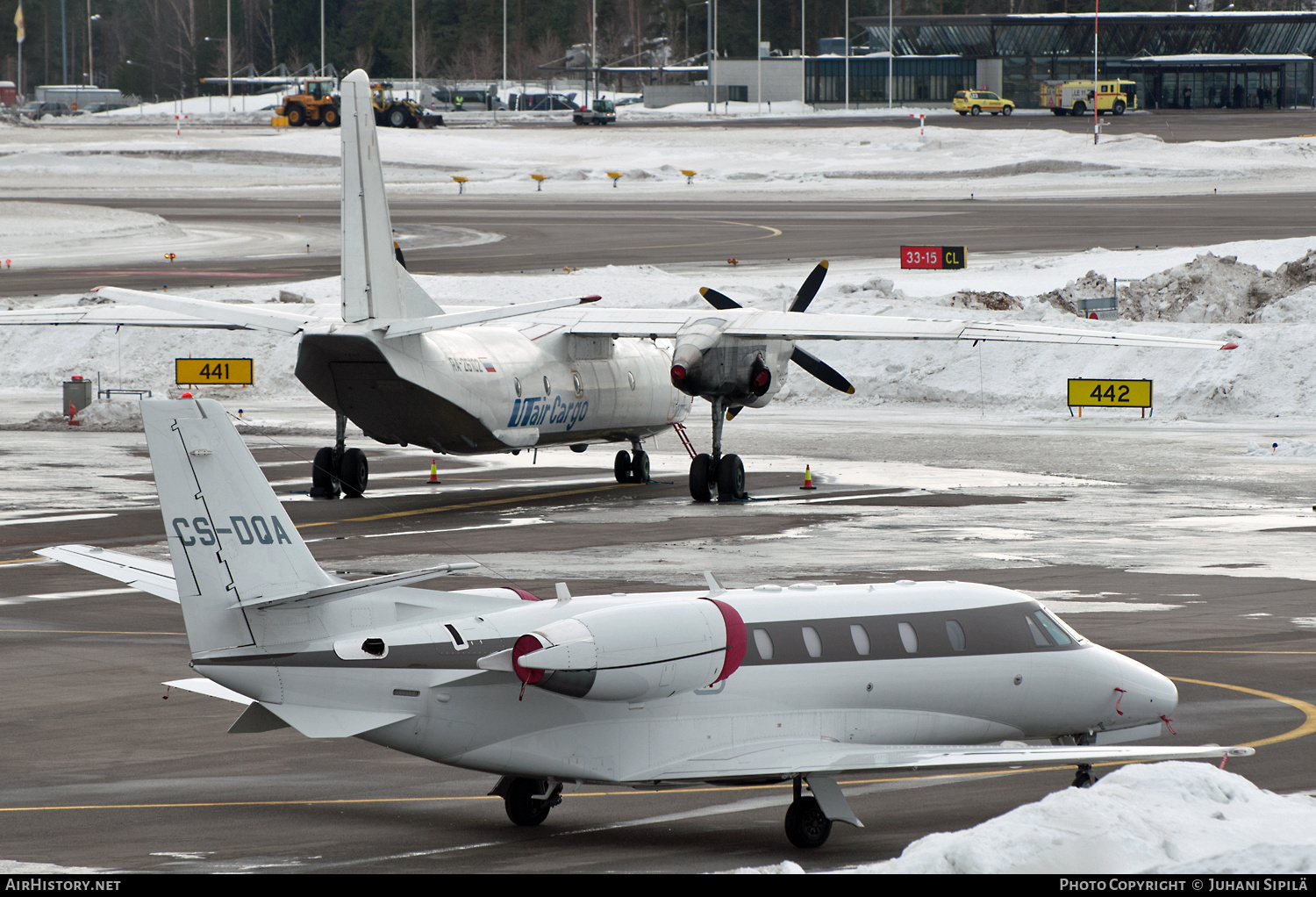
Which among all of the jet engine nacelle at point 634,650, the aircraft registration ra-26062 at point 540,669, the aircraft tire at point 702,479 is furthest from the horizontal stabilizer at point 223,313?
the jet engine nacelle at point 634,650

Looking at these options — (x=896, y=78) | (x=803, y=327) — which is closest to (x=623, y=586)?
(x=803, y=327)

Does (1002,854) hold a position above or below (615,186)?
below

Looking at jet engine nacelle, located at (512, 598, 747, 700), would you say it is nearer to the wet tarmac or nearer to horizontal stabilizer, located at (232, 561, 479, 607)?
horizontal stabilizer, located at (232, 561, 479, 607)

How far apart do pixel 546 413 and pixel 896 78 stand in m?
140

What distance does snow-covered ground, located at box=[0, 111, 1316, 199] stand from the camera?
109m

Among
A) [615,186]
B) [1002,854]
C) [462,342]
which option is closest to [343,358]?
[462,342]

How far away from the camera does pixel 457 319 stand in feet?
107

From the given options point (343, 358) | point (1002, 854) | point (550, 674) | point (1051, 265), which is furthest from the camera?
point (1051, 265)

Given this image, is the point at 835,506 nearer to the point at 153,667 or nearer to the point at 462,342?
the point at 462,342

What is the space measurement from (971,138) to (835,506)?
304 feet

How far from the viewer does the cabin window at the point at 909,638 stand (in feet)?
53.4

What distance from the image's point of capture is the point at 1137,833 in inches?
464

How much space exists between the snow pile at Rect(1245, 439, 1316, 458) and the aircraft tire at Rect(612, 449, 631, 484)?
50.2 feet

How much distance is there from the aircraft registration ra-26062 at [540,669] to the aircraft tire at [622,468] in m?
25.5
